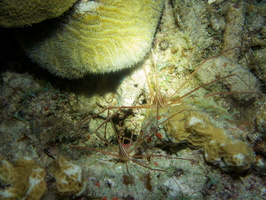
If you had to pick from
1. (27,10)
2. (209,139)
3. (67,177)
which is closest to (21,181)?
(67,177)

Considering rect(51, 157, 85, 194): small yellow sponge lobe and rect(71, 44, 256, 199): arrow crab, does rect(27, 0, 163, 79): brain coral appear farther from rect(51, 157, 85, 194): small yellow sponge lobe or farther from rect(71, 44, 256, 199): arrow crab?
rect(51, 157, 85, 194): small yellow sponge lobe

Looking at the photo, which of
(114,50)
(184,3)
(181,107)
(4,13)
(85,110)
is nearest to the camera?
(4,13)

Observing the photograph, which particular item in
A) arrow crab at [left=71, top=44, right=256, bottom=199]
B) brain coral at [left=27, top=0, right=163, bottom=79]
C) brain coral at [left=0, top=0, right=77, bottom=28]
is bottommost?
arrow crab at [left=71, top=44, right=256, bottom=199]

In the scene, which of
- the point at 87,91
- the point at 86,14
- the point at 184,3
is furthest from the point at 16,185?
the point at 184,3

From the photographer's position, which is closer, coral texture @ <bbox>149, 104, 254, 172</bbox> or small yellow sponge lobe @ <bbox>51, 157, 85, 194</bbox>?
small yellow sponge lobe @ <bbox>51, 157, 85, 194</bbox>

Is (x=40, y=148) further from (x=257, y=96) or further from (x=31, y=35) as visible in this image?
(x=257, y=96)

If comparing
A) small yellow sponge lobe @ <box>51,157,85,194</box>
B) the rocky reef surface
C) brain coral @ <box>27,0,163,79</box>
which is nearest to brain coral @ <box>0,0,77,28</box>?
brain coral @ <box>27,0,163,79</box>
